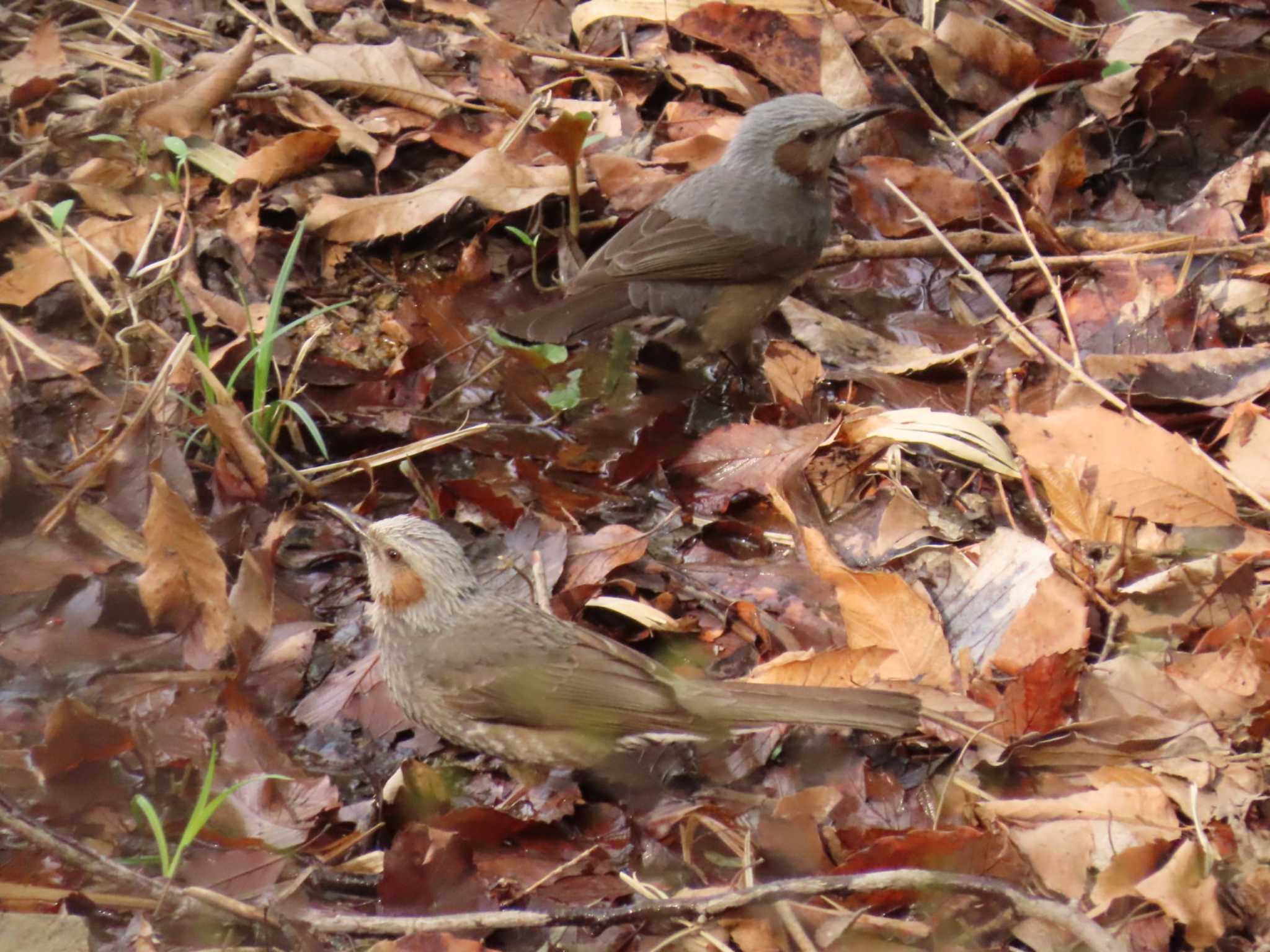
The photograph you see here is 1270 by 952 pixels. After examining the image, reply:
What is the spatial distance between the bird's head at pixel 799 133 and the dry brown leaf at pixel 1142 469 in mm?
2045

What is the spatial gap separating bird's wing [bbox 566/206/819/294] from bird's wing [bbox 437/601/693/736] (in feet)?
6.83

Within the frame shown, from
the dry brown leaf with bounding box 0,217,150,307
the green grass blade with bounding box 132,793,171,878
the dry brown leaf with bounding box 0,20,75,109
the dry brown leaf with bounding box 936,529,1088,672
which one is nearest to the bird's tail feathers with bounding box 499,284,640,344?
the dry brown leaf with bounding box 0,217,150,307

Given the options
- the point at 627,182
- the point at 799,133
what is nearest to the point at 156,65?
the point at 627,182

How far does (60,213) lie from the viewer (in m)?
5.49

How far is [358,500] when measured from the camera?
17.0ft

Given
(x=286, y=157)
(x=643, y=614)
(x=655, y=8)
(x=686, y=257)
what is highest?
(x=655, y=8)

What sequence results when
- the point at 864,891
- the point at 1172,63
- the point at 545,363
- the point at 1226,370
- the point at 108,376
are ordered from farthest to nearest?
the point at 1172,63, the point at 545,363, the point at 108,376, the point at 1226,370, the point at 864,891

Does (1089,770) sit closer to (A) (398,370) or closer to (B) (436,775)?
(B) (436,775)

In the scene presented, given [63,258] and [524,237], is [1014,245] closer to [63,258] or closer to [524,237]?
[524,237]

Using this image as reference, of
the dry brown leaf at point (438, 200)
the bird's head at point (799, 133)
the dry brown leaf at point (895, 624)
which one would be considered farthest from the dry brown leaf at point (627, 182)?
the dry brown leaf at point (895, 624)

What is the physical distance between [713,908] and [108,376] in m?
3.45

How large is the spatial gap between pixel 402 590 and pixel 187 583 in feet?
2.30

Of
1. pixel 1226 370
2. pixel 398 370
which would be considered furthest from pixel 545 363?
pixel 1226 370

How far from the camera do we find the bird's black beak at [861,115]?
6043mm
